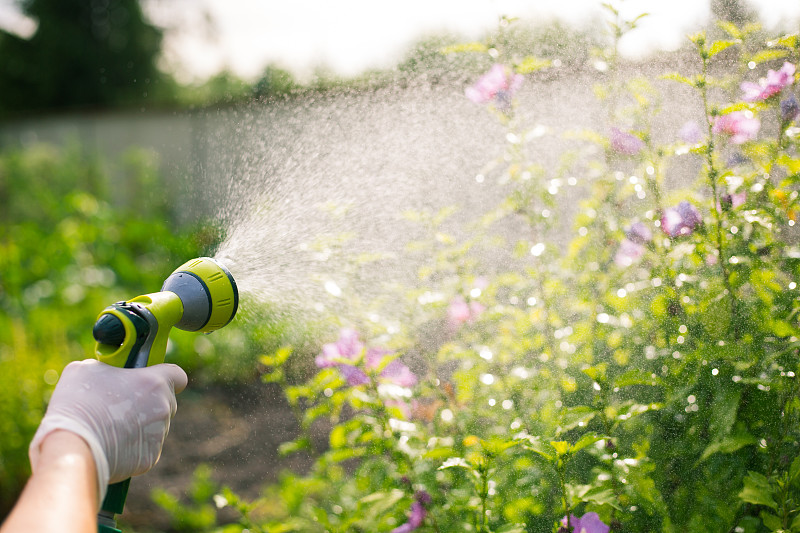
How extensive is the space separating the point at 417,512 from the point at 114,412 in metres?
0.72

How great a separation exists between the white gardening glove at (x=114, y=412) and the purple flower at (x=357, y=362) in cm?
40

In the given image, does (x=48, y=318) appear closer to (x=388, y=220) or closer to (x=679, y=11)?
(x=388, y=220)

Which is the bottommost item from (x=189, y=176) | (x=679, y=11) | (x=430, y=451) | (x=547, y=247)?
(x=430, y=451)

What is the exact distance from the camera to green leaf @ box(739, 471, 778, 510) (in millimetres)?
1028

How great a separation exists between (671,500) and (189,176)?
2.05 metres

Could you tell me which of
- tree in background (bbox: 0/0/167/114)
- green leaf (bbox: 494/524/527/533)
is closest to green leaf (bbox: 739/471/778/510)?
green leaf (bbox: 494/524/527/533)

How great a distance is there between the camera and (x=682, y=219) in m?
→ 1.28

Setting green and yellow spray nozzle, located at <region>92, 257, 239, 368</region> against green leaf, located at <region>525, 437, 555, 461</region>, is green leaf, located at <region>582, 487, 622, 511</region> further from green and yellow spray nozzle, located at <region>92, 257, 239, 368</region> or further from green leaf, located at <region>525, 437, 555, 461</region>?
green and yellow spray nozzle, located at <region>92, 257, 239, 368</region>

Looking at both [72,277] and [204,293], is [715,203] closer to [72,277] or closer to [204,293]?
[204,293]

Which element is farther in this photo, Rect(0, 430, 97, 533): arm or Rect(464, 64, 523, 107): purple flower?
Rect(464, 64, 523, 107): purple flower

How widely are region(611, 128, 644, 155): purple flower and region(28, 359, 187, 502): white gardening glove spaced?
106 centimetres

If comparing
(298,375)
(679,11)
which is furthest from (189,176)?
(679,11)

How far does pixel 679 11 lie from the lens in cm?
143

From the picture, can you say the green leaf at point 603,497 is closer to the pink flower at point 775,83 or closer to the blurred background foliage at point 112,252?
the blurred background foliage at point 112,252
